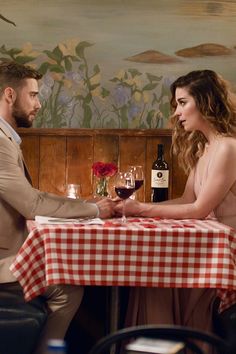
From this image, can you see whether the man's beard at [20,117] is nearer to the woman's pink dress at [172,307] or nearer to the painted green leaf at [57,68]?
the painted green leaf at [57,68]

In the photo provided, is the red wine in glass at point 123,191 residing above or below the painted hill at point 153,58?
below

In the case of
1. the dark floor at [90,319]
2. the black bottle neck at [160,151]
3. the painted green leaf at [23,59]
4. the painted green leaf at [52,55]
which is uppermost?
the painted green leaf at [52,55]

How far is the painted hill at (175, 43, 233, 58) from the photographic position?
4855 millimetres

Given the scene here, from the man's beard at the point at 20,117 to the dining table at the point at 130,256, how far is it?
2.66 feet

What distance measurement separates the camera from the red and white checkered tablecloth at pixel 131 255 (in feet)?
10.8

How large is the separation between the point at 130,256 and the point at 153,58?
1863 millimetres

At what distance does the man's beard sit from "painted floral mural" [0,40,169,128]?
0.77m

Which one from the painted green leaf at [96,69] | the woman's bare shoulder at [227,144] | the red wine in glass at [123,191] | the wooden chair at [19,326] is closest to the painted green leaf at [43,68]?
the painted green leaf at [96,69]

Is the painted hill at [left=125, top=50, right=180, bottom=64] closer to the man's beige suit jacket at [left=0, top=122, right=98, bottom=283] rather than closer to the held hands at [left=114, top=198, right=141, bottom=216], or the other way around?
the held hands at [left=114, top=198, right=141, bottom=216]

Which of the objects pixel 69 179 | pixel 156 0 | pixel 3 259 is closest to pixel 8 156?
pixel 3 259

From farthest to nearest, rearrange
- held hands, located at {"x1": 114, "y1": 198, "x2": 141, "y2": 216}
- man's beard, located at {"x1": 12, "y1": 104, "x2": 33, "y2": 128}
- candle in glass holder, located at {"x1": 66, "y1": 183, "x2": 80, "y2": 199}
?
candle in glass holder, located at {"x1": 66, "y1": 183, "x2": 80, "y2": 199} → man's beard, located at {"x1": 12, "y1": 104, "x2": 33, "y2": 128} → held hands, located at {"x1": 114, "y1": 198, "x2": 141, "y2": 216}

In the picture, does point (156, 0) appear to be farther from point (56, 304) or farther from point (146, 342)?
point (146, 342)

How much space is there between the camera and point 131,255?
331 cm

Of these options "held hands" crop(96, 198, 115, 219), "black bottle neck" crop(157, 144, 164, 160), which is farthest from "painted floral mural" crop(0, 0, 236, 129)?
"held hands" crop(96, 198, 115, 219)
